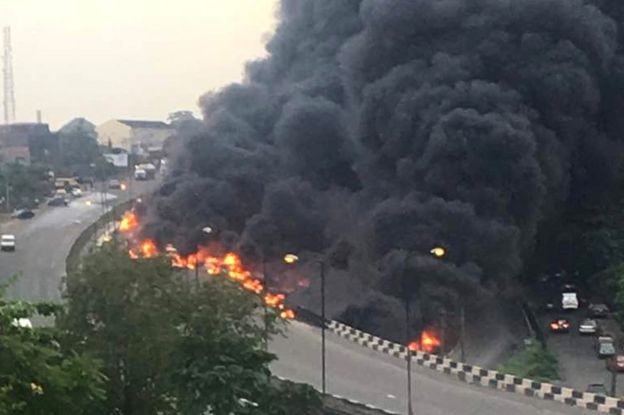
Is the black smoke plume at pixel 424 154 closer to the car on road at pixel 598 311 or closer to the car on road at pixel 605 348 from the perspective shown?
the car on road at pixel 598 311

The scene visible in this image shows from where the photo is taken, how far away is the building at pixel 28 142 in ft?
291

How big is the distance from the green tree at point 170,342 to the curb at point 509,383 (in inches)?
190

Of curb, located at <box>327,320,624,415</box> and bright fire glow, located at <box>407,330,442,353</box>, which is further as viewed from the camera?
bright fire glow, located at <box>407,330,442,353</box>

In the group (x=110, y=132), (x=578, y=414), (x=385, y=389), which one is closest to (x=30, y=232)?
(x=385, y=389)

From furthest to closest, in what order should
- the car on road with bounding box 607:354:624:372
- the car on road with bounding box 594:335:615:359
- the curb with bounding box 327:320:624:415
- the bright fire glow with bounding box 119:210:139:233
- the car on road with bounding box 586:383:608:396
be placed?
1. the bright fire glow with bounding box 119:210:139:233
2. the car on road with bounding box 594:335:615:359
3. the car on road with bounding box 607:354:624:372
4. the car on road with bounding box 586:383:608:396
5. the curb with bounding box 327:320:624:415

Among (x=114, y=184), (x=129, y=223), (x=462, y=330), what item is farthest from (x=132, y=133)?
(x=462, y=330)

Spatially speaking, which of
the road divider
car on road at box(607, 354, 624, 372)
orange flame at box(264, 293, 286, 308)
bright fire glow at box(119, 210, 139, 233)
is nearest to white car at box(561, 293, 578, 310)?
car on road at box(607, 354, 624, 372)

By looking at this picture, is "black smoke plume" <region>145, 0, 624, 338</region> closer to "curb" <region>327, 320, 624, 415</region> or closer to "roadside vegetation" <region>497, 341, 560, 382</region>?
"roadside vegetation" <region>497, 341, 560, 382</region>

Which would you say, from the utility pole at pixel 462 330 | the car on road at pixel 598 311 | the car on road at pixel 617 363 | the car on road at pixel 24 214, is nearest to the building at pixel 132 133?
the car on road at pixel 24 214

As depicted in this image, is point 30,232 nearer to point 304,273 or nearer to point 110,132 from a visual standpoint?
point 304,273

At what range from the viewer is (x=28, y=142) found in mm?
94125

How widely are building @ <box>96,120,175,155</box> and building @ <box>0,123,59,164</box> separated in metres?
16.8

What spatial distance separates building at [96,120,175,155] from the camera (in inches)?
4601

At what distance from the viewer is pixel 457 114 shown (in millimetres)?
31953
